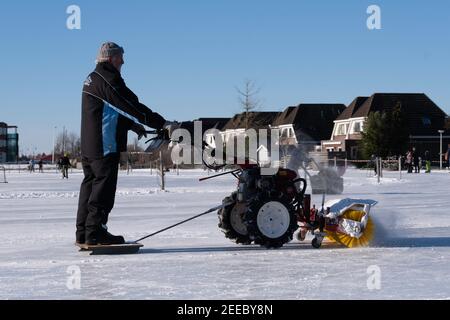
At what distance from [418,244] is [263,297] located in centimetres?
325

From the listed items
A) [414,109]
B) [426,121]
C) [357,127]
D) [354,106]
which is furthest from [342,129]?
[426,121]

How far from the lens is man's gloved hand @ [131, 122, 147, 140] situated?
698 cm

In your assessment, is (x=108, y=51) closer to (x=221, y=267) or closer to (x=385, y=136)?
(x=221, y=267)

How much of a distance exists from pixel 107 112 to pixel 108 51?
0.59m

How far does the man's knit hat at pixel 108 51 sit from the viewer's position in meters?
6.82

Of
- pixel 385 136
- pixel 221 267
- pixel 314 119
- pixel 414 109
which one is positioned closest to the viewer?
pixel 221 267

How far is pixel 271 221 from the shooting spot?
22.3ft

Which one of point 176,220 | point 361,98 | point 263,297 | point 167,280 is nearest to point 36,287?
point 167,280

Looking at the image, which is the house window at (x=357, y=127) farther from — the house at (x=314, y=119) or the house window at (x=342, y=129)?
the house at (x=314, y=119)

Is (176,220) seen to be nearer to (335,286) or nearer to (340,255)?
(340,255)

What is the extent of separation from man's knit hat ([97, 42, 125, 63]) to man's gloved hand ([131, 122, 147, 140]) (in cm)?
70

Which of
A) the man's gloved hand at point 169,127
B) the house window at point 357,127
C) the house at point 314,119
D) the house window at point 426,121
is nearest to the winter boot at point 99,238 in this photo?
the man's gloved hand at point 169,127

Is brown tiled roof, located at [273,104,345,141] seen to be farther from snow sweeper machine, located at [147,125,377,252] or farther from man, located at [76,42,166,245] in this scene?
man, located at [76,42,166,245]

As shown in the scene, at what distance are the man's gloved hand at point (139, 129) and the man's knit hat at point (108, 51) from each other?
2.28ft
